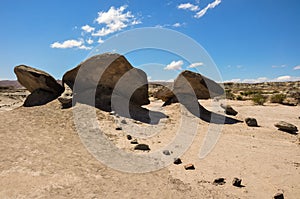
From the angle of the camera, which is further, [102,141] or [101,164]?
[102,141]

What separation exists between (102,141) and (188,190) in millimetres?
3039

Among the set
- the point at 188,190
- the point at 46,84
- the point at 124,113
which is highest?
the point at 46,84

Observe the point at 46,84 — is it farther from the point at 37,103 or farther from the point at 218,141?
the point at 218,141

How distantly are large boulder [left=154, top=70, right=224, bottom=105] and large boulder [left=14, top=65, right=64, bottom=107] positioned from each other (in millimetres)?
5359

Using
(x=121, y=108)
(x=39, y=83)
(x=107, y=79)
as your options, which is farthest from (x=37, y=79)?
(x=121, y=108)

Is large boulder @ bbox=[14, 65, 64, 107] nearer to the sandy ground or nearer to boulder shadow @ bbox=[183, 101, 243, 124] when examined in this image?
the sandy ground

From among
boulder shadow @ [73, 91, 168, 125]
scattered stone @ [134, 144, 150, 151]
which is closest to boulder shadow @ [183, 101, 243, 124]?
boulder shadow @ [73, 91, 168, 125]

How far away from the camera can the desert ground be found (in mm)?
3898

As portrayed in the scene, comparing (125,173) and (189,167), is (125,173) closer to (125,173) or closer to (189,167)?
(125,173)

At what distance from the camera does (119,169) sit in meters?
4.77

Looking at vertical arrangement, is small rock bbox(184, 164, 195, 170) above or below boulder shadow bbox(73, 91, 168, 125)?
below

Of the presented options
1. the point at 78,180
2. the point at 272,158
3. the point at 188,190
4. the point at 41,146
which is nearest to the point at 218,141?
the point at 272,158

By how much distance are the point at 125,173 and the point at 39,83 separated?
806 centimetres

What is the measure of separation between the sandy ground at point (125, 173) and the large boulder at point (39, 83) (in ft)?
8.15
